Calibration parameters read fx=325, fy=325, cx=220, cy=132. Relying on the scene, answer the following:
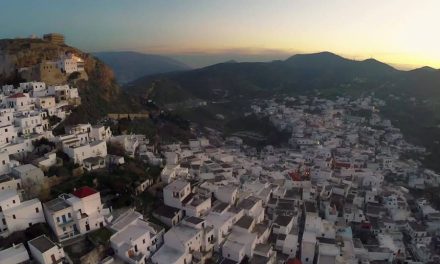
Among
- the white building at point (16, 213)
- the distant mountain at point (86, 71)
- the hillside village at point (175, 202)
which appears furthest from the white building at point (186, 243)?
the distant mountain at point (86, 71)

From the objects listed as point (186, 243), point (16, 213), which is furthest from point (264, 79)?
point (16, 213)

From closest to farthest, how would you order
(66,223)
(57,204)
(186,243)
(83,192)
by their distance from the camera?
(66,223) < (186,243) < (57,204) < (83,192)

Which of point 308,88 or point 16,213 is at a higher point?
point 16,213

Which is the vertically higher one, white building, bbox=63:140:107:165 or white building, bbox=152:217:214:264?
white building, bbox=63:140:107:165

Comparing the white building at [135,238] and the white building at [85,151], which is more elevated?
the white building at [85,151]

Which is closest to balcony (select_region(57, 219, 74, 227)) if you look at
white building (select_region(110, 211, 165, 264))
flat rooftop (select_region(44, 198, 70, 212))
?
flat rooftop (select_region(44, 198, 70, 212))

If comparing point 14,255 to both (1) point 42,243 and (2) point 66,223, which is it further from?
(2) point 66,223

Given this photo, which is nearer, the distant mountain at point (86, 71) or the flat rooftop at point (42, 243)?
the flat rooftop at point (42, 243)

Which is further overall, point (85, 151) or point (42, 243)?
point (85, 151)

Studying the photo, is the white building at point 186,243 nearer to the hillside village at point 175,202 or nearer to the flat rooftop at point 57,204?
the hillside village at point 175,202

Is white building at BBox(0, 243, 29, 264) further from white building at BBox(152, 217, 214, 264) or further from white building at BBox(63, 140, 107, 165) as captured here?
white building at BBox(63, 140, 107, 165)
